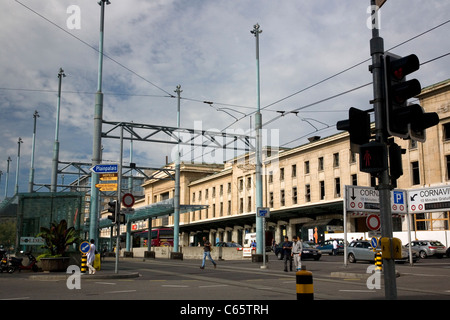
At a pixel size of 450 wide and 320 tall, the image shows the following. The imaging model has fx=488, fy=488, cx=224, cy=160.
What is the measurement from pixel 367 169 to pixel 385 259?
115 cm

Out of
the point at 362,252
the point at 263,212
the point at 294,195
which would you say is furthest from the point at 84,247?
the point at 294,195

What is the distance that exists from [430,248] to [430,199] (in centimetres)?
736

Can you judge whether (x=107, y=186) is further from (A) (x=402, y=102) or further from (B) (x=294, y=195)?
(B) (x=294, y=195)

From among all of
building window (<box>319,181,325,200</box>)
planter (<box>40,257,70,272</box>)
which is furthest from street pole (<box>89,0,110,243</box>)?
building window (<box>319,181,325,200</box>)

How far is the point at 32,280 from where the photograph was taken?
1841 centimetres

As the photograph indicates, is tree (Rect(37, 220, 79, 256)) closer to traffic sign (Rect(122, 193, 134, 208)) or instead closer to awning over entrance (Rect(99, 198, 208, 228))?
traffic sign (Rect(122, 193, 134, 208))

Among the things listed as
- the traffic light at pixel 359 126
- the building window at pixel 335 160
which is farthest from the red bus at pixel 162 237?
the traffic light at pixel 359 126

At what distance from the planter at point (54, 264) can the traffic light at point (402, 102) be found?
19.8m

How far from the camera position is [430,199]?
108 ft

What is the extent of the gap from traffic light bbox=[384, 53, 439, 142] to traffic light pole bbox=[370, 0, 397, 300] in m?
0.11

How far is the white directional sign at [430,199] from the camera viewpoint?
106 feet

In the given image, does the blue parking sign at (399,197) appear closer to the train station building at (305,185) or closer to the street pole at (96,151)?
the train station building at (305,185)

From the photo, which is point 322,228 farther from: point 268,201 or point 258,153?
point 258,153

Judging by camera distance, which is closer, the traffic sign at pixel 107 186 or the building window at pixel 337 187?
the traffic sign at pixel 107 186
